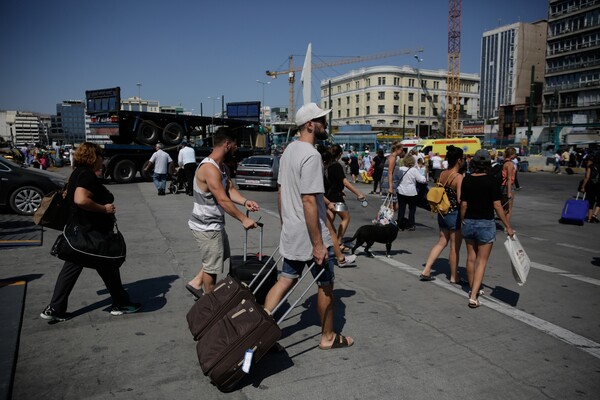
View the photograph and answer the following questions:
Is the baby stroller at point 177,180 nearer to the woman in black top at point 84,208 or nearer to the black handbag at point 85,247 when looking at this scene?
the woman in black top at point 84,208

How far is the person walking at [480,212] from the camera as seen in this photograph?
486 cm

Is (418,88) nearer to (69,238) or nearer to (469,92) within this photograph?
(469,92)

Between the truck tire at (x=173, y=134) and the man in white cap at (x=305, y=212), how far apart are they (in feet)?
63.5

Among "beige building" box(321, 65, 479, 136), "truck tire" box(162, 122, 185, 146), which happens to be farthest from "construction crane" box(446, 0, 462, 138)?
"truck tire" box(162, 122, 185, 146)

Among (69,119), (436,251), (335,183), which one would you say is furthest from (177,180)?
(69,119)

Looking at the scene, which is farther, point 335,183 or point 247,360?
point 335,183

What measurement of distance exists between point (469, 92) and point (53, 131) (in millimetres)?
133470

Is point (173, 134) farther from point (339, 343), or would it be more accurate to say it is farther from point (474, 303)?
point (339, 343)

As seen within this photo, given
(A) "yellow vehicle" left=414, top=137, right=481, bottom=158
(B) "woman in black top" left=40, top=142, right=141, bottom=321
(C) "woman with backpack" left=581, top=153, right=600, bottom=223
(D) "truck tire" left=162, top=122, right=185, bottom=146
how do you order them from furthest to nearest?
(A) "yellow vehicle" left=414, top=137, right=481, bottom=158 < (D) "truck tire" left=162, top=122, right=185, bottom=146 < (C) "woman with backpack" left=581, top=153, right=600, bottom=223 < (B) "woman in black top" left=40, top=142, right=141, bottom=321

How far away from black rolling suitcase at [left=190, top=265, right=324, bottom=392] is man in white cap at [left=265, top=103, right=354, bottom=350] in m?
0.37

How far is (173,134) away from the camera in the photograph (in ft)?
71.7

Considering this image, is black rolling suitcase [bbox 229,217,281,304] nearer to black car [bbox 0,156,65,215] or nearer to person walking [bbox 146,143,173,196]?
black car [bbox 0,156,65,215]

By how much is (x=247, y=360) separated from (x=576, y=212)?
1098 centimetres

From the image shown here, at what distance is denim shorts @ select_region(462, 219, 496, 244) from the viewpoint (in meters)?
4.88
